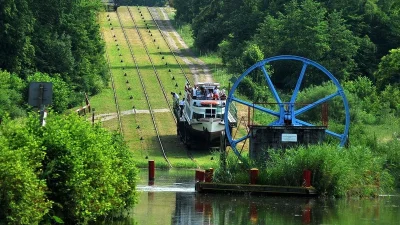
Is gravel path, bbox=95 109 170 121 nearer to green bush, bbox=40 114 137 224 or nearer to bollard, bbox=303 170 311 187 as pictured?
bollard, bbox=303 170 311 187

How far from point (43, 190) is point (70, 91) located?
48.9m

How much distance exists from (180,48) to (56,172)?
8467 cm

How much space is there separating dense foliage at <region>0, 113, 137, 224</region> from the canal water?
7.89ft

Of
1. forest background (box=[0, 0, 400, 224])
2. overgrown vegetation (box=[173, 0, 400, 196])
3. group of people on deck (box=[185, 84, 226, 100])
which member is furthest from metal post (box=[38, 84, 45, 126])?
group of people on deck (box=[185, 84, 226, 100])

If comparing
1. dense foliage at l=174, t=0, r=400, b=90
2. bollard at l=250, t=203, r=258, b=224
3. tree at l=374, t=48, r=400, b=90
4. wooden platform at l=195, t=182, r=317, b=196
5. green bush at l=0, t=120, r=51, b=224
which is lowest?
bollard at l=250, t=203, r=258, b=224

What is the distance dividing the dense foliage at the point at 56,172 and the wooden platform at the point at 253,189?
36.6 feet

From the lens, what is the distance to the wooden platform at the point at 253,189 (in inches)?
1647

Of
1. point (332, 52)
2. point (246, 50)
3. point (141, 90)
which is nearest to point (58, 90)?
point (141, 90)

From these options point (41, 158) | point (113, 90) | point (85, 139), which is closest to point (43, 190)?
point (41, 158)

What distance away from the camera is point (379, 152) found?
51.2 meters

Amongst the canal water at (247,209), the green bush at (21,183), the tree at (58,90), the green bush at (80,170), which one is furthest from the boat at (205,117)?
the green bush at (21,183)

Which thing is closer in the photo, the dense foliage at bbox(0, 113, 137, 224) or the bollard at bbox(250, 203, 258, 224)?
the dense foliage at bbox(0, 113, 137, 224)

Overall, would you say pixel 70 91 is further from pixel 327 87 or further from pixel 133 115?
pixel 327 87

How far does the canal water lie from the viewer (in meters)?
33.9
